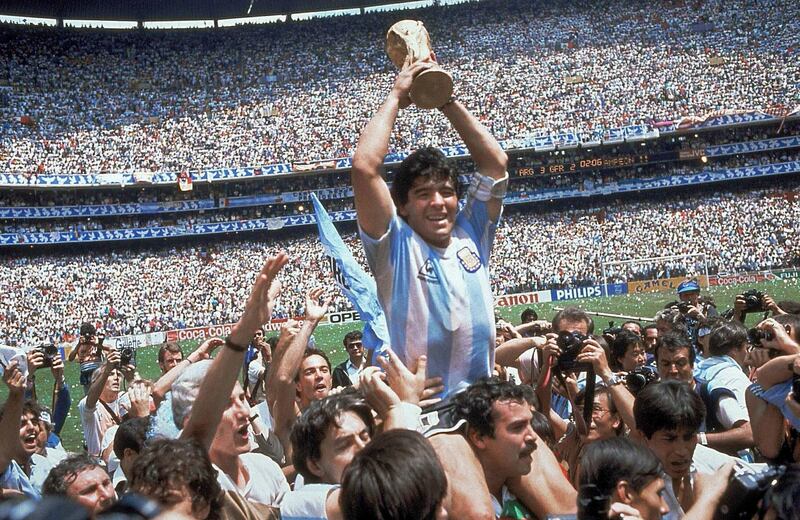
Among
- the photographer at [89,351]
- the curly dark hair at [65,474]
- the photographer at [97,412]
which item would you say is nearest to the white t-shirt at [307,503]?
the curly dark hair at [65,474]

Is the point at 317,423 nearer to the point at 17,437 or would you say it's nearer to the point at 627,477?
the point at 627,477

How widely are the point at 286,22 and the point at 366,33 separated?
574cm

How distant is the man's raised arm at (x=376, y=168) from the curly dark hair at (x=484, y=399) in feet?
2.65

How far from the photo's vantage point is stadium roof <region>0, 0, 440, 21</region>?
186 ft

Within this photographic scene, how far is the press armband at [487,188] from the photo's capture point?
3900mm

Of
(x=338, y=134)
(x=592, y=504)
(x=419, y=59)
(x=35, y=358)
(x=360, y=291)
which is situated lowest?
(x=592, y=504)

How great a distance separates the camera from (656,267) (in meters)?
40.9

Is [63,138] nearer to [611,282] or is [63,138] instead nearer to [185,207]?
[185,207]

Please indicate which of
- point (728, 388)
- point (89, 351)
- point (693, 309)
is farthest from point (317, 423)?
point (89, 351)

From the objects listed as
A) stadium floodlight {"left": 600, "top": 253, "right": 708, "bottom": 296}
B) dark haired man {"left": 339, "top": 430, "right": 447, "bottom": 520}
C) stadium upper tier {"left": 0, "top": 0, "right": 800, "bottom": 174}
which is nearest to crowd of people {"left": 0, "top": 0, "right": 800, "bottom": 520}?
dark haired man {"left": 339, "top": 430, "right": 447, "bottom": 520}

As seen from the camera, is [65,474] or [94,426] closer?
[65,474]

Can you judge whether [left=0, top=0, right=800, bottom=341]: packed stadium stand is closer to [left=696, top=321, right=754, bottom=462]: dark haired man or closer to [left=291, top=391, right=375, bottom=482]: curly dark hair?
[left=696, top=321, right=754, bottom=462]: dark haired man

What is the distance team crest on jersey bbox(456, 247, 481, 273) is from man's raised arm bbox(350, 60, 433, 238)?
352 millimetres

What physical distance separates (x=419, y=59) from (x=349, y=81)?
54428 mm
